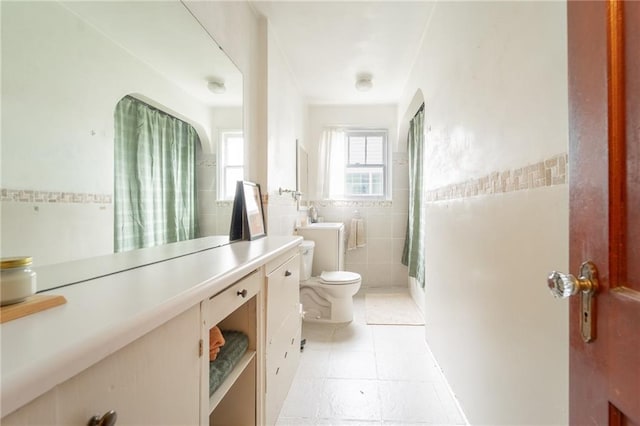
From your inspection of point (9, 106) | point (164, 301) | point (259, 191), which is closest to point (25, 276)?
point (164, 301)

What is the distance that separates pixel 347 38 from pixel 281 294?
2030mm

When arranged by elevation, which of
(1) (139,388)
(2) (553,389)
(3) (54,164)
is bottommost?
(2) (553,389)

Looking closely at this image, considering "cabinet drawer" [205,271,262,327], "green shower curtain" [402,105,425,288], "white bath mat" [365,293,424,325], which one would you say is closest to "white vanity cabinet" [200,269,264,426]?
"cabinet drawer" [205,271,262,327]

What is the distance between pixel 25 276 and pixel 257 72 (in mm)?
1954

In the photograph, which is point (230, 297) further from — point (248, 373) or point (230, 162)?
point (230, 162)

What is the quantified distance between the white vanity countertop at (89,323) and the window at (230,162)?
791 millimetres

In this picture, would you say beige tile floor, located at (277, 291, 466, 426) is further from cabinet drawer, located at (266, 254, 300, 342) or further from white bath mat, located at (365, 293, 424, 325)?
cabinet drawer, located at (266, 254, 300, 342)

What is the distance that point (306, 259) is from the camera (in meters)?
2.68

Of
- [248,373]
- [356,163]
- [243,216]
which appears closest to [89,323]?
[248,373]

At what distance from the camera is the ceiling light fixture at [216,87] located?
1.46m

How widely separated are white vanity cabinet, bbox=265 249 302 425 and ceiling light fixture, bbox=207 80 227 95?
36.8 inches

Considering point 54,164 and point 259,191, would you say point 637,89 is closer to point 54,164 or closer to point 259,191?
point 54,164

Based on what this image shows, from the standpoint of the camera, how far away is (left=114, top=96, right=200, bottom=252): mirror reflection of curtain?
0.89 metres

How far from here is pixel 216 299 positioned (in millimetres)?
828
